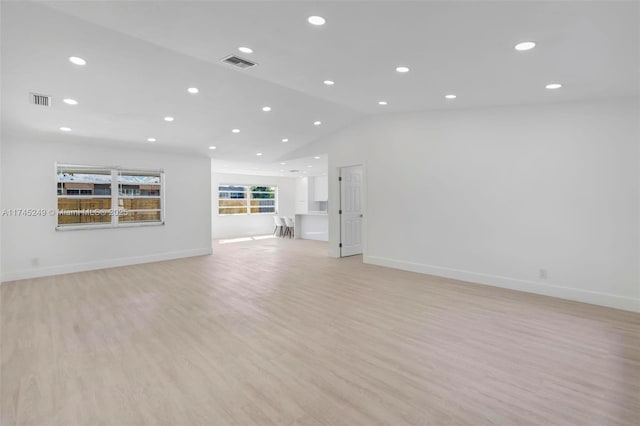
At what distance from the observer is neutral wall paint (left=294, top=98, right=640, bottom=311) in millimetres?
3955

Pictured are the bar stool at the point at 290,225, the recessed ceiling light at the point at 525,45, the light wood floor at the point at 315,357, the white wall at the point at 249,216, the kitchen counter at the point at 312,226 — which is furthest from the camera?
the white wall at the point at 249,216

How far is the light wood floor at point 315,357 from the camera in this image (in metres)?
2.05

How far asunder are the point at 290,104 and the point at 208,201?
4.05 m

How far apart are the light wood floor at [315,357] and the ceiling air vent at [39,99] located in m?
2.70

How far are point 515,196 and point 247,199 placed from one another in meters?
10.1

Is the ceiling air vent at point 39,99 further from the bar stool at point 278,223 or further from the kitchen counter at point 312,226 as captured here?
the bar stool at point 278,223

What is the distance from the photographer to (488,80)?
368cm

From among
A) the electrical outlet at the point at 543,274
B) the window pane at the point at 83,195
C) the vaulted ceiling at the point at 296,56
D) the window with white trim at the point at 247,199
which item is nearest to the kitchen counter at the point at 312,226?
the window with white trim at the point at 247,199

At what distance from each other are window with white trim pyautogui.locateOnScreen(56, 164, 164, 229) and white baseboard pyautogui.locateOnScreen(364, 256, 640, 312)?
5570 mm

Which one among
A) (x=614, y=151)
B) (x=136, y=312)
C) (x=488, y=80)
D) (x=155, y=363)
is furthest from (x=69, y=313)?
(x=614, y=151)

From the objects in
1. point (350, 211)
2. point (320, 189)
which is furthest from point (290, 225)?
point (350, 211)

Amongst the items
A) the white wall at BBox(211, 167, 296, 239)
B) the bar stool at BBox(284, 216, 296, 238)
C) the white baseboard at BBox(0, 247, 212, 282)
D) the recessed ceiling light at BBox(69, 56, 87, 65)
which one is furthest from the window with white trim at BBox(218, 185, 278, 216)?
the recessed ceiling light at BBox(69, 56, 87, 65)

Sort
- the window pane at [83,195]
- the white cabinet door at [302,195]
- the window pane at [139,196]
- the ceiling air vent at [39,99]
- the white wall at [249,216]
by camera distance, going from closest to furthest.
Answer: the ceiling air vent at [39,99] < the window pane at [83,195] < the window pane at [139,196] < the white wall at [249,216] < the white cabinet door at [302,195]

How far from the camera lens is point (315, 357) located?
2752mm
